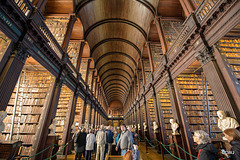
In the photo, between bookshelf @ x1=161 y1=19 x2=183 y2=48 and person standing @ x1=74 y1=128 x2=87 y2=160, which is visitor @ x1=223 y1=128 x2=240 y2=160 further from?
bookshelf @ x1=161 y1=19 x2=183 y2=48

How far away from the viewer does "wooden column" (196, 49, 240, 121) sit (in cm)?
237

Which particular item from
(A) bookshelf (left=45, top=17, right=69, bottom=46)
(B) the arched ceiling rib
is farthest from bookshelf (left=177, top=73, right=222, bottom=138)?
(A) bookshelf (left=45, top=17, right=69, bottom=46)

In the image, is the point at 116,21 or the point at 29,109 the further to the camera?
the point at 116,21

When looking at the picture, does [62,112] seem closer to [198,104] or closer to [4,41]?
[4,41]

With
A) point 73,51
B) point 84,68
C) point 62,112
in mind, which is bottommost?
point 62,112

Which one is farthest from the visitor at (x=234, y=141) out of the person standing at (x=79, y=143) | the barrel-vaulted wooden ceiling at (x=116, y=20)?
the barrel-vaulted wooden ceiling at (x=116, y=20)

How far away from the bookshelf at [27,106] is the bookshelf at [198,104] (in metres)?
5.82

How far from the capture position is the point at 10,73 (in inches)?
104

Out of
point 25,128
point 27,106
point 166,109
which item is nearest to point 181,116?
point 166,109

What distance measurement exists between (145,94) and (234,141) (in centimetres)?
716

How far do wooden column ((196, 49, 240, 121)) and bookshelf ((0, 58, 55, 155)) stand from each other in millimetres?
5508

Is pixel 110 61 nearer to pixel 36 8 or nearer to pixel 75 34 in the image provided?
pixel 75 34

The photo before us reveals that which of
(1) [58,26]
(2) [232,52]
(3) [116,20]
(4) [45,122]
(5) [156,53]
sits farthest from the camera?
(3) [116,20]

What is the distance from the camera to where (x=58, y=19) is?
6324 millimetres
